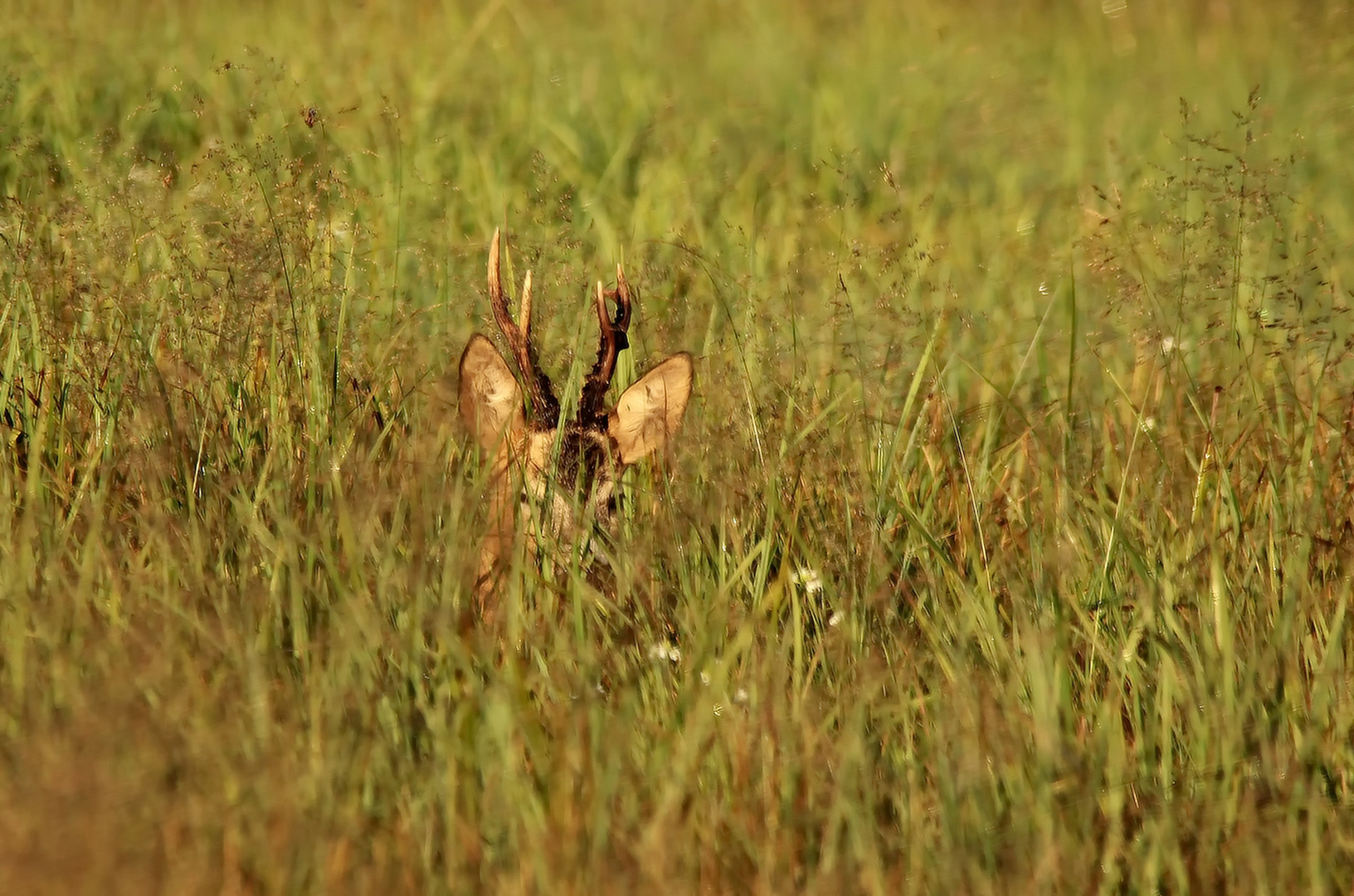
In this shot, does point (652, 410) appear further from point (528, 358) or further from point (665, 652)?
point (665, 652)

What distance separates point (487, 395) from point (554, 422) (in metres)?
0.13

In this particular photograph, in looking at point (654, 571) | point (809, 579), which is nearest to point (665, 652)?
point (654, 571)

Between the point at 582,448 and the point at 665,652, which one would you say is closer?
the point at 665,652

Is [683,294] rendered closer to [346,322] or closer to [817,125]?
[346,322]

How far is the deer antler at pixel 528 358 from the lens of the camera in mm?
2639

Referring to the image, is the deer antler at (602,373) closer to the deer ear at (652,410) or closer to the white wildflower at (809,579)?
the deer ear at (652,410)

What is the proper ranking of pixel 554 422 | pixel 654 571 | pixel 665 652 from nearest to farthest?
pixel 665 652
pixel 654 571
pixel 554 422

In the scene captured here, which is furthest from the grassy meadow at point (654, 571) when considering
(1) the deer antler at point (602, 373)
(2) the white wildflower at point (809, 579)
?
(1) the deer antler at point (602, 373)

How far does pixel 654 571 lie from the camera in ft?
8.37

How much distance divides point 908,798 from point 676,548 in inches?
24.0

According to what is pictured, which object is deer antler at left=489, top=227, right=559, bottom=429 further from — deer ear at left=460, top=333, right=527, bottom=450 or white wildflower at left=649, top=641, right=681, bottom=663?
white wildflower at left=649, top=641, right=681, bottom=663

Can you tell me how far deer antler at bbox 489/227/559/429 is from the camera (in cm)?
264

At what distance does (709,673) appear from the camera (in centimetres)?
226

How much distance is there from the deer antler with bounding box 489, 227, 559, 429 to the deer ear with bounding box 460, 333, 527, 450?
0.03 meters
